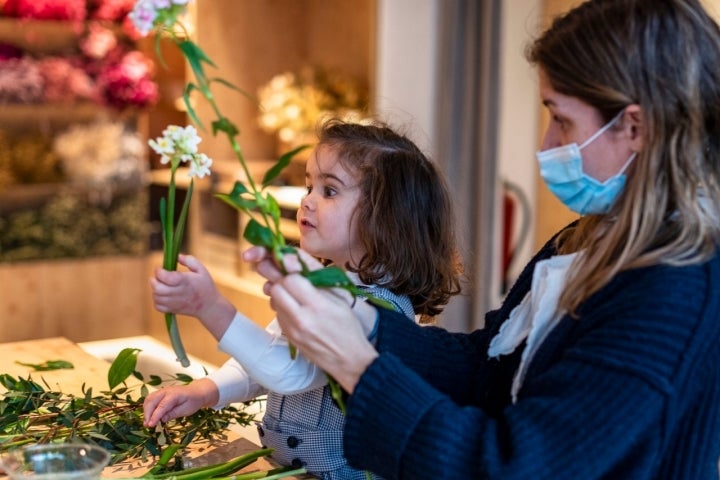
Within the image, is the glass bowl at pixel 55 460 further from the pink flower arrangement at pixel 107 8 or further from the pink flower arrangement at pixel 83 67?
the pink flower arrangement at pixel 107 8

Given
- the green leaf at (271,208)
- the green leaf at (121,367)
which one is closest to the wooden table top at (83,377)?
the green leaf at (121,367)

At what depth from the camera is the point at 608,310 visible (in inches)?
47.9

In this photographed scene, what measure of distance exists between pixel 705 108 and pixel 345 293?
Result: 1.70ft

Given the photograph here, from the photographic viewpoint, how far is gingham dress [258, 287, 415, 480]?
1.64 metres

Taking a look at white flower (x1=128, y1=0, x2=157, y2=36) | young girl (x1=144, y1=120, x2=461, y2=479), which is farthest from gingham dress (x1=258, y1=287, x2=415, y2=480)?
white flower (x1=128, y1=0, x2=157, y2=36)

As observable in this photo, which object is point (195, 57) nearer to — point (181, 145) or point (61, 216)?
point (181, 145)

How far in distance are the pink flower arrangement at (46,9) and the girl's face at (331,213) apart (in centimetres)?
324

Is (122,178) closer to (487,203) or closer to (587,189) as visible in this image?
(487,203)

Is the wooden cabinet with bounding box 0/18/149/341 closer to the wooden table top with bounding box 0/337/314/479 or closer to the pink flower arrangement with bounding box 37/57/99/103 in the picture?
the pink flower arrangement with bounding box 37/57/99/103

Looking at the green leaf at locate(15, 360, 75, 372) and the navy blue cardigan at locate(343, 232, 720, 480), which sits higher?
the navy blue cardigan at locate(343, 232, 720, 480)

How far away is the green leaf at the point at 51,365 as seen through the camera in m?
2.07

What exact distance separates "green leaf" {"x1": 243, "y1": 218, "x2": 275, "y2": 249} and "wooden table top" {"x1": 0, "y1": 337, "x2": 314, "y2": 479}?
1.50ft

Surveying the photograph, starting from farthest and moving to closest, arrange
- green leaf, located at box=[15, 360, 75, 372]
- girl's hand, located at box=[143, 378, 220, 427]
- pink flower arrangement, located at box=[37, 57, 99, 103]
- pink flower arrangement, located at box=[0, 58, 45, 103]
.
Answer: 1. pink flower arrangement, located at box=[37, 57, 99, 103]
2. pink flower arrangement, located at box=[0, 58, 45, 103]
3. green leaf, located at box=[15, 360, 75, 372]
4. girl's hand, located at box=[143, 378, 220, 427]

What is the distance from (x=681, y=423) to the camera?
122 cm
